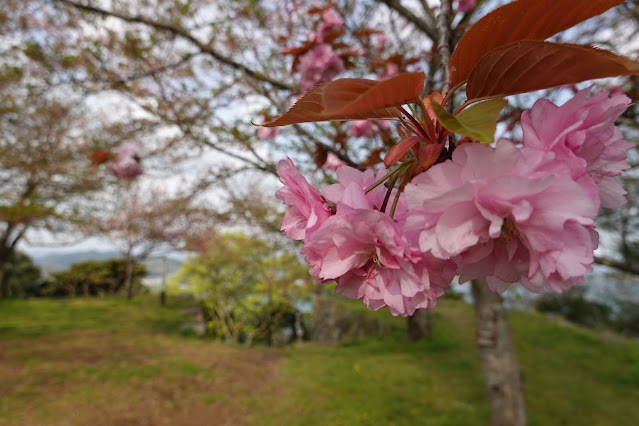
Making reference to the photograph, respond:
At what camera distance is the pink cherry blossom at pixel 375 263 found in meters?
0.40

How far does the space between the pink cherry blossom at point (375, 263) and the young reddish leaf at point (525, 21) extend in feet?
0.67

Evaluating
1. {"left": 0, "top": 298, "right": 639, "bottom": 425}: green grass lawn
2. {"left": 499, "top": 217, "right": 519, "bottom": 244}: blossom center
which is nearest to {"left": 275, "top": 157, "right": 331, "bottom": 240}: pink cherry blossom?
{"left": 499, "top": 217, "right": 519, "bottom": 244}: blossom center

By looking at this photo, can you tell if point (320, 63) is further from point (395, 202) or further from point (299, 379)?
point (299, 379)

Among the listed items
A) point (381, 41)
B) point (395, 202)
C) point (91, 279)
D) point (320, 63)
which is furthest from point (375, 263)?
point (91, 279)

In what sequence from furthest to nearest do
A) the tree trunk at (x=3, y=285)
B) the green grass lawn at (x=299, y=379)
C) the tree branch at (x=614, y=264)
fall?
the tree trunk at (x=3, y=285), the green grass lawn at (x=299, y=379), the tree branch at (x=614, y=264)

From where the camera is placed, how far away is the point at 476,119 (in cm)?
34

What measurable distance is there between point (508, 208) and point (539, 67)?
5.3 inches

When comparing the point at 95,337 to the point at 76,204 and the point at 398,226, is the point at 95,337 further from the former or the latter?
the point at 398,226

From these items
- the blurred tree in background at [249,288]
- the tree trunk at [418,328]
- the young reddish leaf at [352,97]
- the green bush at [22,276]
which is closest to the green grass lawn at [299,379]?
the tree trunk at [418,328]

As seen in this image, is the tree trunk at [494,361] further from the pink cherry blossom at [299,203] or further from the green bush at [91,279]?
the green bush at [91,279]

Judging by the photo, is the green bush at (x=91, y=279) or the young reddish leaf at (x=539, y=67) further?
the green bush at (x=91, y=279)

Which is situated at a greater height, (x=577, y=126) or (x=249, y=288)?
(x=577, y=126)

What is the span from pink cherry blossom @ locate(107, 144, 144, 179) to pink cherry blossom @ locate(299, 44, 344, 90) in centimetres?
157

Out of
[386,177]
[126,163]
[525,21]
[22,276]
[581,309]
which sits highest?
[126,163]
